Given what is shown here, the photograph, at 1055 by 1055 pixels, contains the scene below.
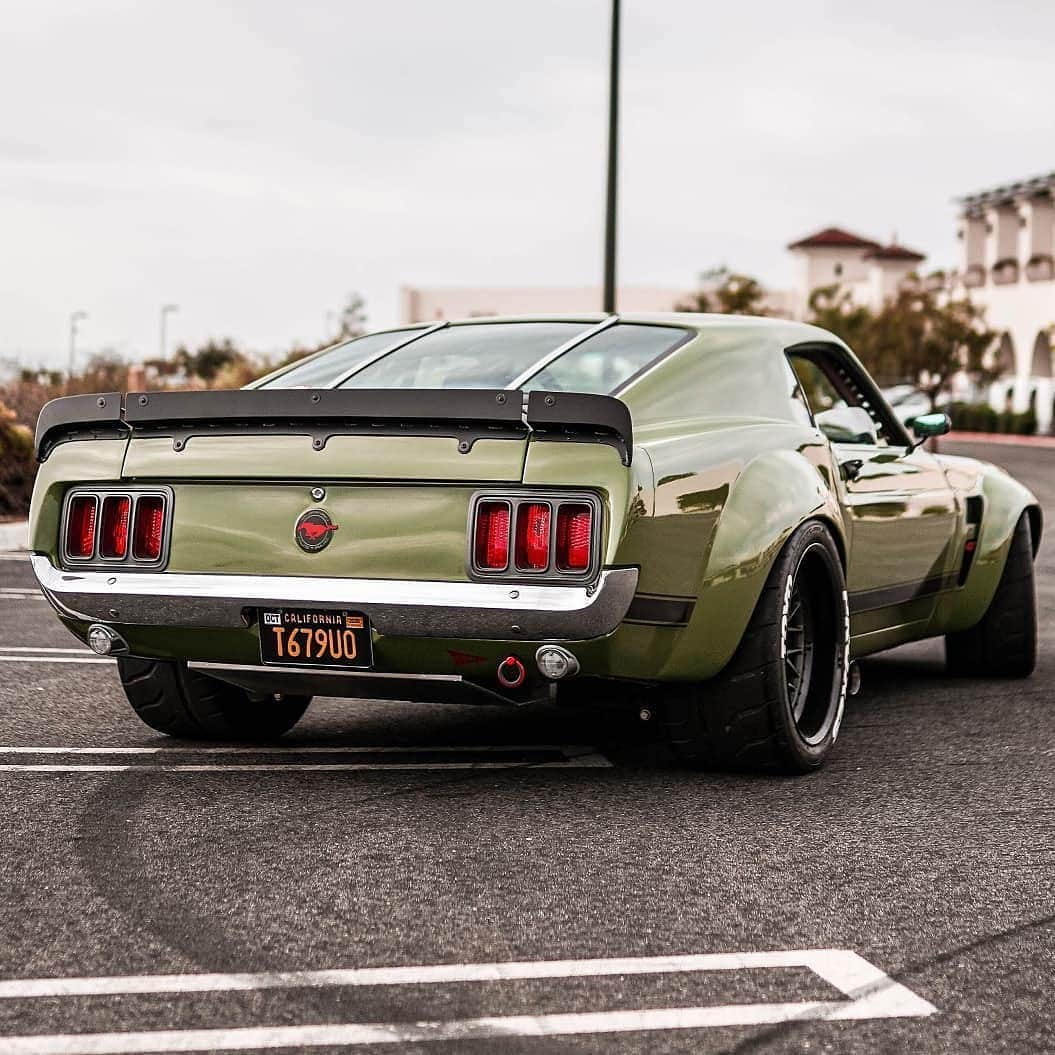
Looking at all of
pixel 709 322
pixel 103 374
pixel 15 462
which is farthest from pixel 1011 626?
pixel 103 374

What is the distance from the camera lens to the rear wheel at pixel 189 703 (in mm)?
6082

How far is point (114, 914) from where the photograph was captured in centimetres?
400

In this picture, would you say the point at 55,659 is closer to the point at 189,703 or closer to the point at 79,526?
the point at 189,703

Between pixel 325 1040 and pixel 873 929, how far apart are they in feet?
4.46

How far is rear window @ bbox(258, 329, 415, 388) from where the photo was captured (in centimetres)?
634

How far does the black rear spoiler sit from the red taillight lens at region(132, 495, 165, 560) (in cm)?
19

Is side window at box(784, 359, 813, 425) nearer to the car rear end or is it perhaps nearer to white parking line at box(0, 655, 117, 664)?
the car rear end

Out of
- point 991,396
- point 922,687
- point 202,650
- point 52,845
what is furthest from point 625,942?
point 991,396

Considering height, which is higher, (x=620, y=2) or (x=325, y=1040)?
(x=620, y=2)

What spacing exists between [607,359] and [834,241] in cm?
9551

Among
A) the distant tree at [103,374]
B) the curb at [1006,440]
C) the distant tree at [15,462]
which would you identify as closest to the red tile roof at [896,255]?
the curb at [1006,440]

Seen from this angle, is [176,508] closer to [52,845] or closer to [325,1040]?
[52,845]

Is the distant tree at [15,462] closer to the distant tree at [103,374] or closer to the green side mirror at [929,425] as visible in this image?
the distant tree at [103,374]

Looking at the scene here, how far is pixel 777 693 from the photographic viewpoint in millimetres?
5438
